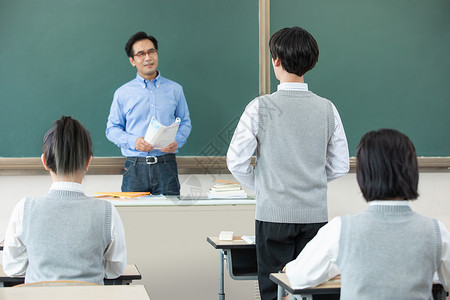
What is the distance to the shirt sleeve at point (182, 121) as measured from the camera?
4004mm

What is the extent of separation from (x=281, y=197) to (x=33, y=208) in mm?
982

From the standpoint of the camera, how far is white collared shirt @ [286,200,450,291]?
1.61 metres

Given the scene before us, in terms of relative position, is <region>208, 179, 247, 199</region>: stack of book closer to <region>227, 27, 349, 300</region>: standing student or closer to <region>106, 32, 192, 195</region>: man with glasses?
<region>227, 27, 349, 300</region>: standing student

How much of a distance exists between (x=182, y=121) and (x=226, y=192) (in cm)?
117

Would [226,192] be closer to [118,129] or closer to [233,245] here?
[233,245]

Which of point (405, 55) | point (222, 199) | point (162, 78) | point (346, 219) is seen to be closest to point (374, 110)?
point (405, 55)

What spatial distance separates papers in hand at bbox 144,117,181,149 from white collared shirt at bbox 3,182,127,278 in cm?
139

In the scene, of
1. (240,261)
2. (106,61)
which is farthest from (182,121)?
(240,261)

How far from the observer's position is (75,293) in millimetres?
1528

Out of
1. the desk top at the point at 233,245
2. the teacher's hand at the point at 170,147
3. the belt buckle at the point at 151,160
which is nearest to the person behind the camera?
the desk top at the point at 233,245

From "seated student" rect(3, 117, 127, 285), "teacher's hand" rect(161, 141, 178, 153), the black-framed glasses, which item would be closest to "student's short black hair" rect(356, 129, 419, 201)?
"seated student" rect(3, 117, 127, 285)

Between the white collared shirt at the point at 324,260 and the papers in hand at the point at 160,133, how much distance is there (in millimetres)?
1683

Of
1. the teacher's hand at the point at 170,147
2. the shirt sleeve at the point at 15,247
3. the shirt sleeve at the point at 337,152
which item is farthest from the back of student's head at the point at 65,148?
the teacher's hand at the point at 170,147

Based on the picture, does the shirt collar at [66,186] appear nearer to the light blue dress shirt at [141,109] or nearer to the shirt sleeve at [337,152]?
the shirt sleeve at [337,152]
